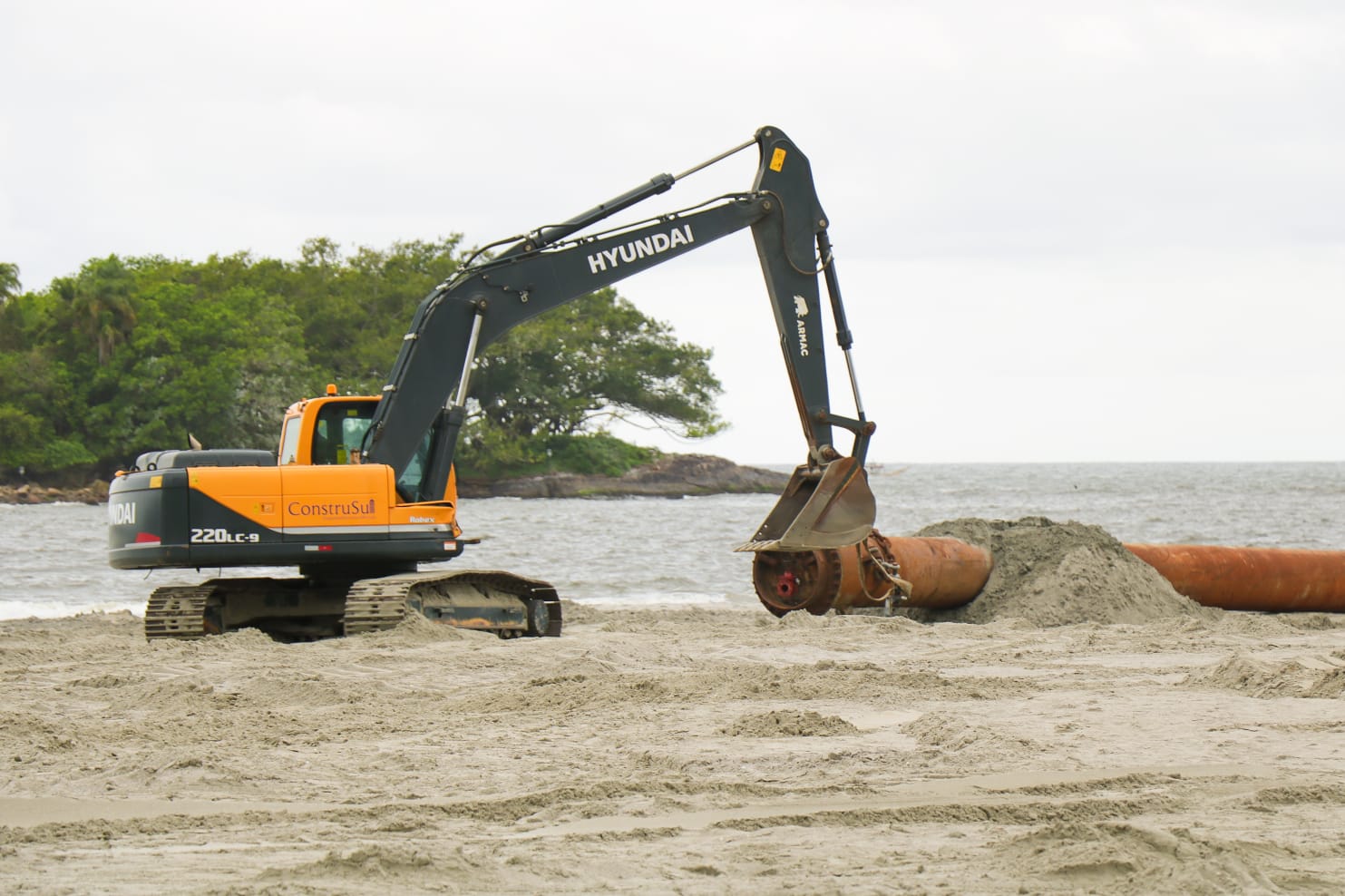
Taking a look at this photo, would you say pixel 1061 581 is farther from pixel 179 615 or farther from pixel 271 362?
pixel 271 362

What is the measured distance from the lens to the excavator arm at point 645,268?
12117 mm

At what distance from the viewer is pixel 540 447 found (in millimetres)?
69938

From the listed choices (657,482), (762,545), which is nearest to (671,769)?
(762,545)

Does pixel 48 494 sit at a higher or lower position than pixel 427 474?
lower

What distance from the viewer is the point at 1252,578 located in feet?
49.8

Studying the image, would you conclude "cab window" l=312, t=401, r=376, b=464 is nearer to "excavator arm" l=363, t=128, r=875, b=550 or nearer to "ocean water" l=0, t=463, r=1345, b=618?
"excavator arm" l=363, t=128, r=875, b=550

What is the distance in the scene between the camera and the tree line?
2329 inches

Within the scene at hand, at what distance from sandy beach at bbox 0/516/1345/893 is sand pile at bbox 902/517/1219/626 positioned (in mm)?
2679

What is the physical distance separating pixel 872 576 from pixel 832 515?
112cm

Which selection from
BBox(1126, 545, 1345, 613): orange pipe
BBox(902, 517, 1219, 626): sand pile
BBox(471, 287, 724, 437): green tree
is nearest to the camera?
BBox(902, 517, 1219, 626): sand pile

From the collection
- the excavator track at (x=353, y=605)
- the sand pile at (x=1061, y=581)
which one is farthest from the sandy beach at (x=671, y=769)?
the sand pile at (x=1061, y=581)

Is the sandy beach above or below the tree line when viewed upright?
below

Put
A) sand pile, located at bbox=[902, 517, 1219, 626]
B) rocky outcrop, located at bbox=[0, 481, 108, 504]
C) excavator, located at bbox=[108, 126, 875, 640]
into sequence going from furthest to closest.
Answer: rocky outcrop, located at bbox=[0, 481, 108, 504] < sand pile, located at bbox=[902, 517, 1219, 626] < excavator, located at bbox=[108, 126, 875, 640]

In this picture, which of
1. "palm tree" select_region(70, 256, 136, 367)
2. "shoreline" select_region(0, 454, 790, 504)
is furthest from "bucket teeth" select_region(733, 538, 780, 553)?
"palm tree" select_region(70, 256, 136, 367)
